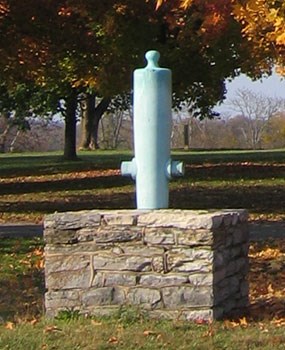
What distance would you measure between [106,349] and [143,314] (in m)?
1.12

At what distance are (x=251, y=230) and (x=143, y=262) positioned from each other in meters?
7.96

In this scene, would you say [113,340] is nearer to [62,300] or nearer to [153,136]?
[62,300]

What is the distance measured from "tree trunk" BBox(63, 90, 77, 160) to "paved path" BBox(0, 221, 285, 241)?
20515 mm

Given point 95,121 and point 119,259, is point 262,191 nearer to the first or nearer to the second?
point 119,259

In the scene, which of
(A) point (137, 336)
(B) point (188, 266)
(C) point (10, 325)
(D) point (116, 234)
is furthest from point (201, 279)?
(C) point (10, 325)

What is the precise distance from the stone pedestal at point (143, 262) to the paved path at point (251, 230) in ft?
21.6

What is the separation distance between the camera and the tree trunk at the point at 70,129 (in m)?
38.0

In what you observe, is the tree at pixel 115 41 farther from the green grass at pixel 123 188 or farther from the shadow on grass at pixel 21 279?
the shadow on grass at pixel 21 279

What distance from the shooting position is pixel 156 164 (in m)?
8.48

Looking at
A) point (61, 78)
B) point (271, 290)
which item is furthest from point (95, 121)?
point (271, 290)

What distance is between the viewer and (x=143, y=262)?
8148mm

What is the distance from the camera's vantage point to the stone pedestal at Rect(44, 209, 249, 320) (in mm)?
8039

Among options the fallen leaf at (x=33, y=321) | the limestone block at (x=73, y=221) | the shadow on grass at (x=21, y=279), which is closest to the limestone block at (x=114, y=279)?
the limestone block at (x=73, y=221)

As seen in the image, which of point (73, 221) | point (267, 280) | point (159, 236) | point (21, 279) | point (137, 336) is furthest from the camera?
point (21, 279)
